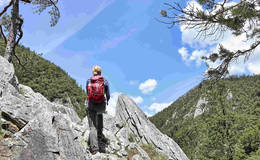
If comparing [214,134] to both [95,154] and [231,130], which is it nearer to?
[231,130]

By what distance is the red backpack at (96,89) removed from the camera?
680cm

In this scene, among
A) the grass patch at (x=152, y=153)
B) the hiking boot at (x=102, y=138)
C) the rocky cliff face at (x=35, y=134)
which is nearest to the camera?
the rocky cliff face at (x=35, y=134)

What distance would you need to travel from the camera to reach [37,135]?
17.2 feet

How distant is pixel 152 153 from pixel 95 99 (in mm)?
6485

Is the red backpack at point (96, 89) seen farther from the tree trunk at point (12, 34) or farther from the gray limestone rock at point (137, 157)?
the tree trunk at point (12, 34)

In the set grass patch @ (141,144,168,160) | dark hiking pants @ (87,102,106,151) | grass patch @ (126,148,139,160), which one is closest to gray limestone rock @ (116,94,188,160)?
grass patch @ (141,144,168,160)

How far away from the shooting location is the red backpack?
6.80 metres

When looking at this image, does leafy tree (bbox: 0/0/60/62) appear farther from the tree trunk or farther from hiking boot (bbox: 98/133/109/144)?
hiking boot (bbox: 98/133/109/144)

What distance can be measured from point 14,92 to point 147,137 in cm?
893

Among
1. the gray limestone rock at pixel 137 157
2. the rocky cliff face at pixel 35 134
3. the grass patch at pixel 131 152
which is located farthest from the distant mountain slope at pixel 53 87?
the rocky cliff face at pixel 35 134

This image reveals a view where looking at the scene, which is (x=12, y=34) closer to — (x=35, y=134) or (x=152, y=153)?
(x=35, y=134)

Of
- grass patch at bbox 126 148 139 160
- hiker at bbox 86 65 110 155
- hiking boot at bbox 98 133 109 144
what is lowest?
grass patch at bbox 126 148 139 160

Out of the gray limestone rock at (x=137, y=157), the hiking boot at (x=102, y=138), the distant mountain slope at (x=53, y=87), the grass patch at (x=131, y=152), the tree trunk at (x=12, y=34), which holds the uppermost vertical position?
the distant mountain slope at (x=53, y=87)

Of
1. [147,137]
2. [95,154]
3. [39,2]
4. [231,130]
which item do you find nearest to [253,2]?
[95,154]
